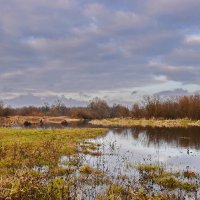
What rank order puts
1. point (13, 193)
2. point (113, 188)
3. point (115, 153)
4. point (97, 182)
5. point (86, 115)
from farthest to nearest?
point (86, 115), point (115, 153), point (97, 182), point (113, 188), point (13, 193)

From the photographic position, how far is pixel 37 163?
19047 millimetres

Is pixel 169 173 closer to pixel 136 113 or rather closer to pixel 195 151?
pixel 195 151

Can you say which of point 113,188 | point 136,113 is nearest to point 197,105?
point 136,113

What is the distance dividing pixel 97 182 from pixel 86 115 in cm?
10742

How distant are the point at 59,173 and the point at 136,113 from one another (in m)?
73.4

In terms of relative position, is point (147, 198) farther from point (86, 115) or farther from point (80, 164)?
point (86, 115)

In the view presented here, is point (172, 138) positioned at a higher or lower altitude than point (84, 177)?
higher

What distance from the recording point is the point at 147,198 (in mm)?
10781

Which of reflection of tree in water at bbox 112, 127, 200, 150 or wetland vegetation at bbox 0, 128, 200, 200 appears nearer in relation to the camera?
wetland vegetation at bbox 0, 128, 200, 200

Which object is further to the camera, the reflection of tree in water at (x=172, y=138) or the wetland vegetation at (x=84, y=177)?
the reflection of tree in water at (x=172, y=138)

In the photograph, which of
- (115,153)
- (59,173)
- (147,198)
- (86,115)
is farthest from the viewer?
(86,115)

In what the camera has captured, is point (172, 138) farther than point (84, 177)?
Yes

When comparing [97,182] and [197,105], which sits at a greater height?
[197,105]

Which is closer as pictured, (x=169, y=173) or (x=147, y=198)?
(x=147, y=198)
